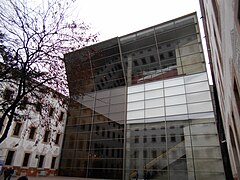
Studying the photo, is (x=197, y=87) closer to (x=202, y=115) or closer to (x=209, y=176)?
(x=202, y=115)

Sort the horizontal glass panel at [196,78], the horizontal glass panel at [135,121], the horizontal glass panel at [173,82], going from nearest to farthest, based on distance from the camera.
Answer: the horizontal glass panel at [196,78]
the horizontal glass panel at [173,82]
the horizontal glass panel at [135,121]

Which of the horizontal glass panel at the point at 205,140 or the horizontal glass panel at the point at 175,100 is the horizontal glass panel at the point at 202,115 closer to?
the horizontal glass panel at the point at 175,100

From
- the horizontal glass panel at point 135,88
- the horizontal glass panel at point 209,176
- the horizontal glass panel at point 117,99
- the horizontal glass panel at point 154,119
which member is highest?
the horizontal glass panel at point 135,88

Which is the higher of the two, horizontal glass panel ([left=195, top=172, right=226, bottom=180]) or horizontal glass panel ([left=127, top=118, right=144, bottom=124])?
horizontal glass panel ([left=127, top=118, right=144, bottom=124])

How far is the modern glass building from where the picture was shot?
65.9 feet

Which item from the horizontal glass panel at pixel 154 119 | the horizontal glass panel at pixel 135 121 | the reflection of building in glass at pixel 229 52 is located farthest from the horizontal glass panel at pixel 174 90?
the reflection of building in glass at pixel 229 52

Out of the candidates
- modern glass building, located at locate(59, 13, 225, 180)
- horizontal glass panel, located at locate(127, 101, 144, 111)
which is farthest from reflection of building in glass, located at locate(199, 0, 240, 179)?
horizontal glass panel, located at locate(127, 101, 144, 111)

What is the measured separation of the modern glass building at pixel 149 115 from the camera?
65.9ft

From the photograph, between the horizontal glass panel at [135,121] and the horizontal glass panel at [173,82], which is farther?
the horizontal glass panel at [135,121]

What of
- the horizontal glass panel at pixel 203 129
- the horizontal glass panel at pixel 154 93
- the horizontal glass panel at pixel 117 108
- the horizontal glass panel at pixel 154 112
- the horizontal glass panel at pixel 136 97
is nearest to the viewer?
the horizontal glass panel at pixel 203 129

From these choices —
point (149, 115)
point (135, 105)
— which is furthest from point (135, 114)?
point (149, 115)

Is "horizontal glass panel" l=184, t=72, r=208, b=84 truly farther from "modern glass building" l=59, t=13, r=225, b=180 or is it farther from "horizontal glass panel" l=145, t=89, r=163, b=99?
"horizontal glass panel" l=145, t=89, r=163, b=99

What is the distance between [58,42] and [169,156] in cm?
1742

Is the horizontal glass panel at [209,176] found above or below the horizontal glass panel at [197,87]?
below
